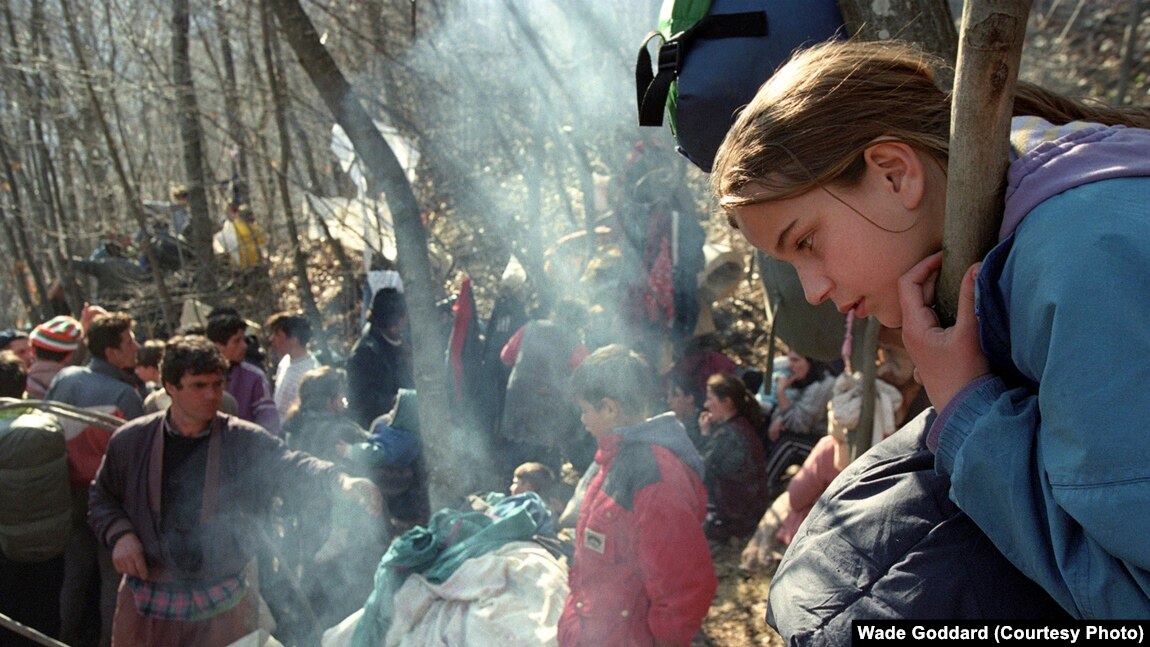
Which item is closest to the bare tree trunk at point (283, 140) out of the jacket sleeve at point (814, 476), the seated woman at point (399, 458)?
the seated woman at point (399, 458)

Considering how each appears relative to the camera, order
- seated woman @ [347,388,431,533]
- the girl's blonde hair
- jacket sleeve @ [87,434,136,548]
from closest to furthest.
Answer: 1. the girl's blonde hair
2. jacket sleeve @ [87,434,136,548]
3. seated woman @ [347,388,431,533]

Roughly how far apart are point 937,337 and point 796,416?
5434 mm

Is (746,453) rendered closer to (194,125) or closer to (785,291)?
(785,291)

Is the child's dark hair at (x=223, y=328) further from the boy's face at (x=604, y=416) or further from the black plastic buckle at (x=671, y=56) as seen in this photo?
the black plastic buckle at (x=671, y=56)

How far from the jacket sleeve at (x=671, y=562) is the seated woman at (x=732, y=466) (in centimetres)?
257

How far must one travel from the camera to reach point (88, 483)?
509 centimetres

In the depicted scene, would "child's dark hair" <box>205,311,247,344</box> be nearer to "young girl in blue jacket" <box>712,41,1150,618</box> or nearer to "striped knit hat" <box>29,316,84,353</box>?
"striped knit hat" <box>29,316,84,353</box>

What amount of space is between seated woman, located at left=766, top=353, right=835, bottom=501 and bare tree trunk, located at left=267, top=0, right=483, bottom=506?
3.00 m

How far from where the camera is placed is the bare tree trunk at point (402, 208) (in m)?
4.30

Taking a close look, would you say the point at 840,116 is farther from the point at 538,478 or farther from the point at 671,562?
the point at 538,478

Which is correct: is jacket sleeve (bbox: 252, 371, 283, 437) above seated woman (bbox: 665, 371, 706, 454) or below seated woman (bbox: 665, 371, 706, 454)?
above

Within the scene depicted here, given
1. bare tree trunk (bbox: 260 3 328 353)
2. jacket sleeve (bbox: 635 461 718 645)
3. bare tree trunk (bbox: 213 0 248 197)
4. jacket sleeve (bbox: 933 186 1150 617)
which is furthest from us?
bare tree trunk (bbox: 213 0 248 197)

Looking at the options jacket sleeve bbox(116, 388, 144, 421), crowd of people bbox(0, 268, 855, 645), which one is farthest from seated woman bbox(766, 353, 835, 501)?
jacket sleeve bbox(116, 388, 144, 421)

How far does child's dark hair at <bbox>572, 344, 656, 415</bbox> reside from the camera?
388 centimetres
